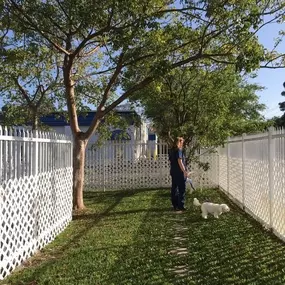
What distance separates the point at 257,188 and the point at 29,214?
4539 mm

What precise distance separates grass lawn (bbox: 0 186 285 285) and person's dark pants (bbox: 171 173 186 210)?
578 millimetres

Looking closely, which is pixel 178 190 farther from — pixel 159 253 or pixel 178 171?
pixel 159 253

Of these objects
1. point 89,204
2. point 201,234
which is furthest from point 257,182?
point 89,204

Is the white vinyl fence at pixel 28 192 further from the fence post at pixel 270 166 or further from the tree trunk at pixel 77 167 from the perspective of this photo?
the fence post at pixel 270 166

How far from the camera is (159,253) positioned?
20.4ft

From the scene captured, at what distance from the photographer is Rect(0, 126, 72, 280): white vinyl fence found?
543 cm

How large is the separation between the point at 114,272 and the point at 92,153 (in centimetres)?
1084

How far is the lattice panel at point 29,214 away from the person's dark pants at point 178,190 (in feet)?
9.30

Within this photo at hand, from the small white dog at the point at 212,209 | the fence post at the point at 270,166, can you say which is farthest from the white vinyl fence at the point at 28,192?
the fence post at the point at 270,166

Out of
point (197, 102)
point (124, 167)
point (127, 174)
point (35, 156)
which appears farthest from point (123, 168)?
point (35, 156)

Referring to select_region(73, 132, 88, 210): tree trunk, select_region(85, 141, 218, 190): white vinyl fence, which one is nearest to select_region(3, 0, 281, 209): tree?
select_region(73, 132, 88, 210): tree trunk

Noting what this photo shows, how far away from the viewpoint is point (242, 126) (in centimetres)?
2412

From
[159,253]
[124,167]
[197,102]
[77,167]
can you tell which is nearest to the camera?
[159,253]

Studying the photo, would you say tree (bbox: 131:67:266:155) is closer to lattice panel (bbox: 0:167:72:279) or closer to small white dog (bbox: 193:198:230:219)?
small white dog (bbox: 193:198:230:219)
